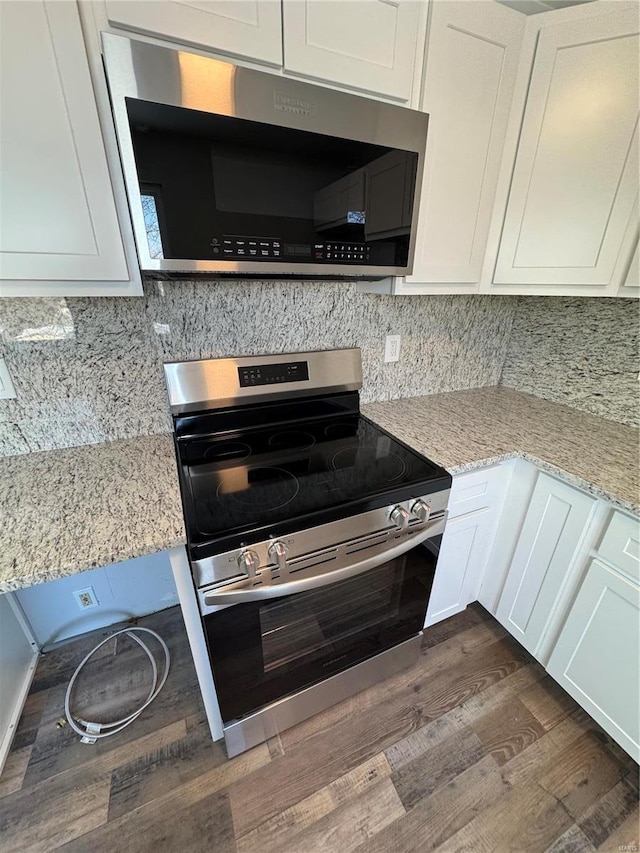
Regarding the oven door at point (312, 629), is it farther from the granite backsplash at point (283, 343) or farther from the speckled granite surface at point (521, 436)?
the granite backsplash at point (283, 343)

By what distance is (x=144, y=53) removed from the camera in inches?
26.1

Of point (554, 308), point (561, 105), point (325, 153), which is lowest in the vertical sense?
point (554, 308)

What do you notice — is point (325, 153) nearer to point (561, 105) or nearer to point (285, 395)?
point (285, 395)

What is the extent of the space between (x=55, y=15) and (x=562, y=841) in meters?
2.33

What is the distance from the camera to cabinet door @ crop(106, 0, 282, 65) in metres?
0.69

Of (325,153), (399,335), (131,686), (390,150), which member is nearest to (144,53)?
(325,153)

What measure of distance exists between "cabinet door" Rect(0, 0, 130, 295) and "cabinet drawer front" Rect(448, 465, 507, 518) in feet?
3.89

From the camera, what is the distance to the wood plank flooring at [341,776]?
1.00m

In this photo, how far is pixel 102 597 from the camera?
151cm

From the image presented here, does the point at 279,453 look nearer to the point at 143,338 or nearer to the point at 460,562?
the point at 143,338

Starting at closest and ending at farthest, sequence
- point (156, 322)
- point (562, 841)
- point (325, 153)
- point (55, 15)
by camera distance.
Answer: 1. point (55, 15)
2. point (325, 153)
3. point (562, 841)
4. point (156, 322)

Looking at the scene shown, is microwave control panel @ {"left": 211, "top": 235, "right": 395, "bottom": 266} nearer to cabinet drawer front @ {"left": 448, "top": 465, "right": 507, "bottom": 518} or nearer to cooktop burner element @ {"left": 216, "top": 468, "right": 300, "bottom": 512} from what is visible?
cooktop burner element @ {"left": 216, "top": 468, "right": 300, "bottom": 512}

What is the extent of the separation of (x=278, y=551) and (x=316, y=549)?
0.11 metres

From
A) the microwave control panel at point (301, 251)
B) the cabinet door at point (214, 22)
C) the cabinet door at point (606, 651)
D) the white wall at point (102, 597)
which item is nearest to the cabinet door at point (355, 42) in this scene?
the cabinet door at point (214, 22)
